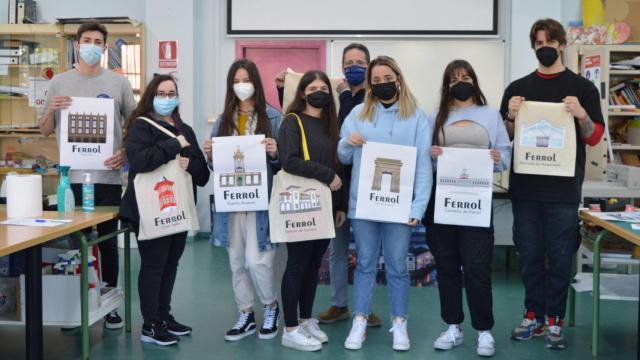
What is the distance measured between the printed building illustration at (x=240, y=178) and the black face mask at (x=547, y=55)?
64.6 inches

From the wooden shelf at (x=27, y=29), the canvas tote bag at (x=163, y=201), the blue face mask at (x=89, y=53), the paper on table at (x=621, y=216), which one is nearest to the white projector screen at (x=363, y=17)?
the wooden shelf at (x=27, y=29)

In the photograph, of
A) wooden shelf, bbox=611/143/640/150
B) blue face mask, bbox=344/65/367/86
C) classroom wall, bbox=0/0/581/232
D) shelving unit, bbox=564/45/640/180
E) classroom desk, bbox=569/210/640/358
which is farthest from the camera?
classroom wall, bbox=0/0/581/232

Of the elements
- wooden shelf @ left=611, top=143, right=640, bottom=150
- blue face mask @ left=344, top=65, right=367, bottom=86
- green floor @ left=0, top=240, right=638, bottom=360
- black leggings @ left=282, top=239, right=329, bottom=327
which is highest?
blue face mask @ left=344, top=65, right=367, bottom=86

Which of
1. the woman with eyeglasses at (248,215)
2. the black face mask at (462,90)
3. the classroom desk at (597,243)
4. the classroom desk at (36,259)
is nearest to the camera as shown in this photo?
the classroom desk at (36,259)


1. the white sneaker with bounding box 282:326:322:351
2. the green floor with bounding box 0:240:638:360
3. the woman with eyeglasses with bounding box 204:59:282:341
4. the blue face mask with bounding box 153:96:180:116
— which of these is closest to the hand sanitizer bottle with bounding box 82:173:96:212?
the blue face mask with bounding box 153:96:180:116

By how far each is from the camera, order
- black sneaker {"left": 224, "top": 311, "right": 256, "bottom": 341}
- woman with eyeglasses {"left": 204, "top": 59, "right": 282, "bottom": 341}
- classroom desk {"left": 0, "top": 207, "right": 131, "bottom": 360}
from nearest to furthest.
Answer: classroom desk {"left": 0, "top": 207, "right": 131, "bottom": 360} → woman with eyeglasses {"left": 204, "top": 59, "right": 282, "bottom": 341} → black sneaker {"left": 224, "top": 311, "right": 256, "bottom": 341}

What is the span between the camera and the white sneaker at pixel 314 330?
13.0ft

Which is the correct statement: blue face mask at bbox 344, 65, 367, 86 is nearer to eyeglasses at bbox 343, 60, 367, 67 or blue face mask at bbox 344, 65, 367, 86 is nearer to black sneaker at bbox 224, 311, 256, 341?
eyeglasses at bbox 343, 60, 367, 67

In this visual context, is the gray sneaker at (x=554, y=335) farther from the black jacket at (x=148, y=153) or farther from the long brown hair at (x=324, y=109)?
the black jacket at (x=148, y=153)

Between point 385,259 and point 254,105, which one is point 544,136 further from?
point 254,105

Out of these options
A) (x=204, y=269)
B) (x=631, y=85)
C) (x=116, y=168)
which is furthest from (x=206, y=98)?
(x=631, y=85)

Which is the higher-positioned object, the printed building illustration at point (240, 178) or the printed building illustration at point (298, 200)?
the printed building illustration at point (240, 178)

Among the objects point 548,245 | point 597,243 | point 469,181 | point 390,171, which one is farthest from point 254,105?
point 597,243

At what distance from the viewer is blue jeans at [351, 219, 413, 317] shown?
3760mm
